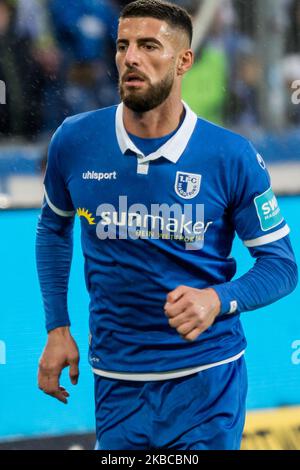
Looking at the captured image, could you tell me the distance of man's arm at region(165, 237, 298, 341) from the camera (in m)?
2.05

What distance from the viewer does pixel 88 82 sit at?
3.48 meters

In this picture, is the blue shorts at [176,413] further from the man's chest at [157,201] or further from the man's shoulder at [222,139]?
the man's shoulder at [222,139]

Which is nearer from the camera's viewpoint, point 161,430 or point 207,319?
point 207,319

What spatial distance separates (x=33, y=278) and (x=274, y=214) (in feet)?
4.24

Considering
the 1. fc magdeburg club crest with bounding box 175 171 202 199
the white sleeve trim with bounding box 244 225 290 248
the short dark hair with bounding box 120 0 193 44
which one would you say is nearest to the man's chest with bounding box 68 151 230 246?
the 1. fc magdeburg club crest with bounding box 175 171 202 199

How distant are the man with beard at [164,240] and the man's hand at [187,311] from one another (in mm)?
210

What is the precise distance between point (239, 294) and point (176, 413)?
35 centimetres

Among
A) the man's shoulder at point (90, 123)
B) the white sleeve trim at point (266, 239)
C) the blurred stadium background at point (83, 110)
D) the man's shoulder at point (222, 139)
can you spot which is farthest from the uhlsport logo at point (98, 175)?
the blurred stadium background at point (83, 110)

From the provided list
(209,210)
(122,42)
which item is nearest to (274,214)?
(209,210)

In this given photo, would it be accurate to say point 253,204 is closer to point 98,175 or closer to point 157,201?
point 157,201

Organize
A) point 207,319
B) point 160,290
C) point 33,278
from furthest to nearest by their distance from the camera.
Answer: point 33,278, point 160,290, point 207,319

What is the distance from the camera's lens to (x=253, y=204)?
92.4 inches

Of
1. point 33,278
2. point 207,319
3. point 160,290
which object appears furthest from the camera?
point 33,278
